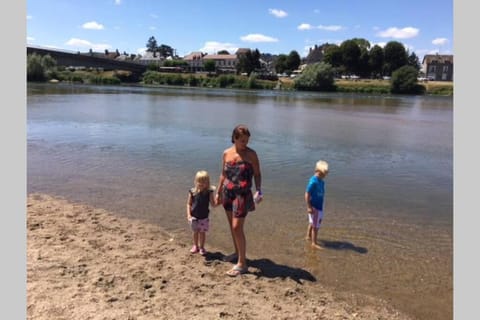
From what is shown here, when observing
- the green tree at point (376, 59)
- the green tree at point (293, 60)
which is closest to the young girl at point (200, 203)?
the green tree at point (376, 59)

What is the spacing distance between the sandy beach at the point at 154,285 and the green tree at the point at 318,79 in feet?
375

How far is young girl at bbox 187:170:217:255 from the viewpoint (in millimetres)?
6441

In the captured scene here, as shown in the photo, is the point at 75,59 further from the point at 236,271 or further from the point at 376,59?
the point at 236,271

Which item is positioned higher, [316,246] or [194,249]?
[194,249]

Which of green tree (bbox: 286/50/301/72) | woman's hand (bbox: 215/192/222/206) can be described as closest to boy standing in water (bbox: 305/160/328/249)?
woman's hand (bbox: 215/192/222/206)

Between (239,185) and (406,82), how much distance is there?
383 feet

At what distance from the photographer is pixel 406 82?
111 metres

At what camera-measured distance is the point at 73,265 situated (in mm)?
5844

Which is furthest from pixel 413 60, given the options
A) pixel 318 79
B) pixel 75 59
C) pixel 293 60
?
pixel 75 59

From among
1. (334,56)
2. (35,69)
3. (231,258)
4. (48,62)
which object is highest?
(334,56)

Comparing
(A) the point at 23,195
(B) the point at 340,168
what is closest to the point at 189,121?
(B) the point at 340,168

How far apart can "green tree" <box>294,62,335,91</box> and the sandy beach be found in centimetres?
11427

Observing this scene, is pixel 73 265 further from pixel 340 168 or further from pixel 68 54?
pixel 68 54

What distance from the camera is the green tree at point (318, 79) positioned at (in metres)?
116
